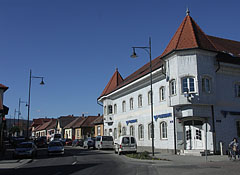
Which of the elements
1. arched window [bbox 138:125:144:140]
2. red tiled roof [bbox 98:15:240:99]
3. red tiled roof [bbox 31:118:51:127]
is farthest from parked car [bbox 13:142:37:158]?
red tiled roof [bbox 31:118:51:127]

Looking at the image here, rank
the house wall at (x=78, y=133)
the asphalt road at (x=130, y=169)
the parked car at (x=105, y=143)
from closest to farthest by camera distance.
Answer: the asphalt road at (x=130, y=169)
the parked car at (x=105, y=143)
the house wall at (x=78, y=133)

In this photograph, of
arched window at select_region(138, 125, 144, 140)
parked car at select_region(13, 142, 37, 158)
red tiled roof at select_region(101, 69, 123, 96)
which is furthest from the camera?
red tiled roof at select_region(101, 69, 123, 96)

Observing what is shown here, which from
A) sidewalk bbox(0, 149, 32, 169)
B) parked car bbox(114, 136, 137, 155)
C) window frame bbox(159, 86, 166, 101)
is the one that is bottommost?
sidewalk bbox(0, 149, 32, 169)

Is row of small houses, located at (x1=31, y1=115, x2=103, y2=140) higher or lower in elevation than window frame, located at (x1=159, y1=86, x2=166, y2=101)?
lower

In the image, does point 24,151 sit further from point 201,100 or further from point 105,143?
point 201,100

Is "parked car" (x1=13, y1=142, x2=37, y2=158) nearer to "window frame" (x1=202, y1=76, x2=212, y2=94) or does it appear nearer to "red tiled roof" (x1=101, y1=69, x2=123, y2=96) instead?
"window frame" (x1=202, y1=76, x2=212, y2=94)

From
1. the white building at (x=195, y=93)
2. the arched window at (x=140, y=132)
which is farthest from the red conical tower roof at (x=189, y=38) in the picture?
the arched window at (x=140, y=132)

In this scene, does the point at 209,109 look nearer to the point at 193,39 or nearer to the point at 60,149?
the point at 193,39

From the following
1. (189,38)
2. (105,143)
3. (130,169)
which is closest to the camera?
(130,169)

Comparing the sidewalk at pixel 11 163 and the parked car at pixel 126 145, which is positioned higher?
the parked car at pixel 126 145

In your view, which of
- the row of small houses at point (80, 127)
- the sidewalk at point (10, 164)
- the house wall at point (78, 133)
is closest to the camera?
the sidewalk at point (10, 164)

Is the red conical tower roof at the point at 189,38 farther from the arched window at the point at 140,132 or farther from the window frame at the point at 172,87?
Result: the arched window at the point at 140,132

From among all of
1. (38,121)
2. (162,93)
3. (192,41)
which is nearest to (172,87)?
(162,93)

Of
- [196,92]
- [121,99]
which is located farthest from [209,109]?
[121,99]
